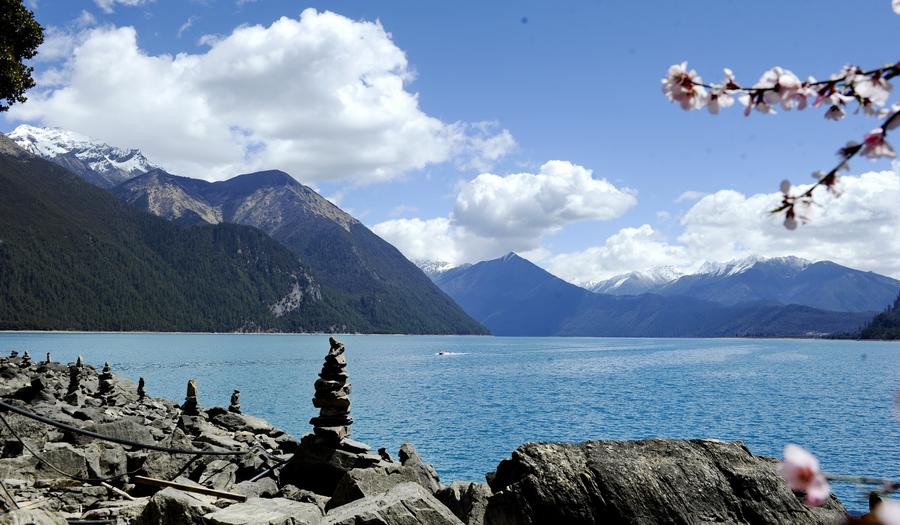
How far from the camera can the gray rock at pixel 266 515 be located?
33.1ft

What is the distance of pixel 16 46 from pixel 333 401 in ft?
73.1

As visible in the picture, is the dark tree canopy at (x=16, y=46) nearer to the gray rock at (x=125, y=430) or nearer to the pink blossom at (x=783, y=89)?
the gray rock at (x=125, y=430)

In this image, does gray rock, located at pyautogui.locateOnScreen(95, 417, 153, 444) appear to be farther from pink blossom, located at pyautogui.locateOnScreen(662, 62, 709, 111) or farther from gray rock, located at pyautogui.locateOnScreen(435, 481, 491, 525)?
pink blossom, located at pyautogui.locateOnScreen(662, 62, 709, 111)

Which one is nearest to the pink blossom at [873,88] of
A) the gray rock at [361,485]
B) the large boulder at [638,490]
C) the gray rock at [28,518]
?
the large boulder at [638,490]

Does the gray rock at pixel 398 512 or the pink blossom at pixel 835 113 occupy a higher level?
the pink blossom at pixel 835 113

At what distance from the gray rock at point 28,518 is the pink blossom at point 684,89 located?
938 cm

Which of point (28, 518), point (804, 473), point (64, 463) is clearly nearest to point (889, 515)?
point (804, 473)

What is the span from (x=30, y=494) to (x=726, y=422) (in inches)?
2221

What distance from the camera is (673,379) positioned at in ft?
343

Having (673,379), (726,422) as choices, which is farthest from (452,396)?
(673,379)

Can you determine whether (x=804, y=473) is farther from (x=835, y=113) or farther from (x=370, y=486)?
(x=370, y=486)

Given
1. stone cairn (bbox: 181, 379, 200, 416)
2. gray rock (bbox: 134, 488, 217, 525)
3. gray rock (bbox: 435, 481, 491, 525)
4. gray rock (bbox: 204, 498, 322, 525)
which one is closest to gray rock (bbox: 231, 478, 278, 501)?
gray rock (bbox: 435, 481, 491, 525)

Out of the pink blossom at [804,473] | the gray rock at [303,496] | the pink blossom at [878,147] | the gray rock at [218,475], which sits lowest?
the gray rock at [218,475]

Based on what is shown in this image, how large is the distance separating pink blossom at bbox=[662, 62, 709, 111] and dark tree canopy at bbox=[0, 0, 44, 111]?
29.6 meters
